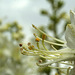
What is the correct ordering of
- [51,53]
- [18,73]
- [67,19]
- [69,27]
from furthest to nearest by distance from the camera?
[18,73] < [67,19] < [51,53] < [69,27]

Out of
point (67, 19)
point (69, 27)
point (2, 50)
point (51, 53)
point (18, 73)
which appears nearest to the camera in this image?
point (69, 27)

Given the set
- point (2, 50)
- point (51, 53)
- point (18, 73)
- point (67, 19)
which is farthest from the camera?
point (2, 50)

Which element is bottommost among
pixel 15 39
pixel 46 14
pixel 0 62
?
pixel 0 62

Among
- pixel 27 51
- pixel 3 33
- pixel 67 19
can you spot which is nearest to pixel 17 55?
pixel 3 33

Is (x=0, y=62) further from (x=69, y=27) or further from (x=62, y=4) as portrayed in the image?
(x=69, y=27)

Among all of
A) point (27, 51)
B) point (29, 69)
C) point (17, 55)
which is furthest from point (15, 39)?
point (27, 51)

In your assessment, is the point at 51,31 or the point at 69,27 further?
the point at 51,31

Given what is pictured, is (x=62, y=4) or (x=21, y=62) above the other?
(x=62, y=4)

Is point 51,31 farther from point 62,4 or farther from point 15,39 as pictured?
point 15,39

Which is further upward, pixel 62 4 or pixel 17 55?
pixel 62 4
